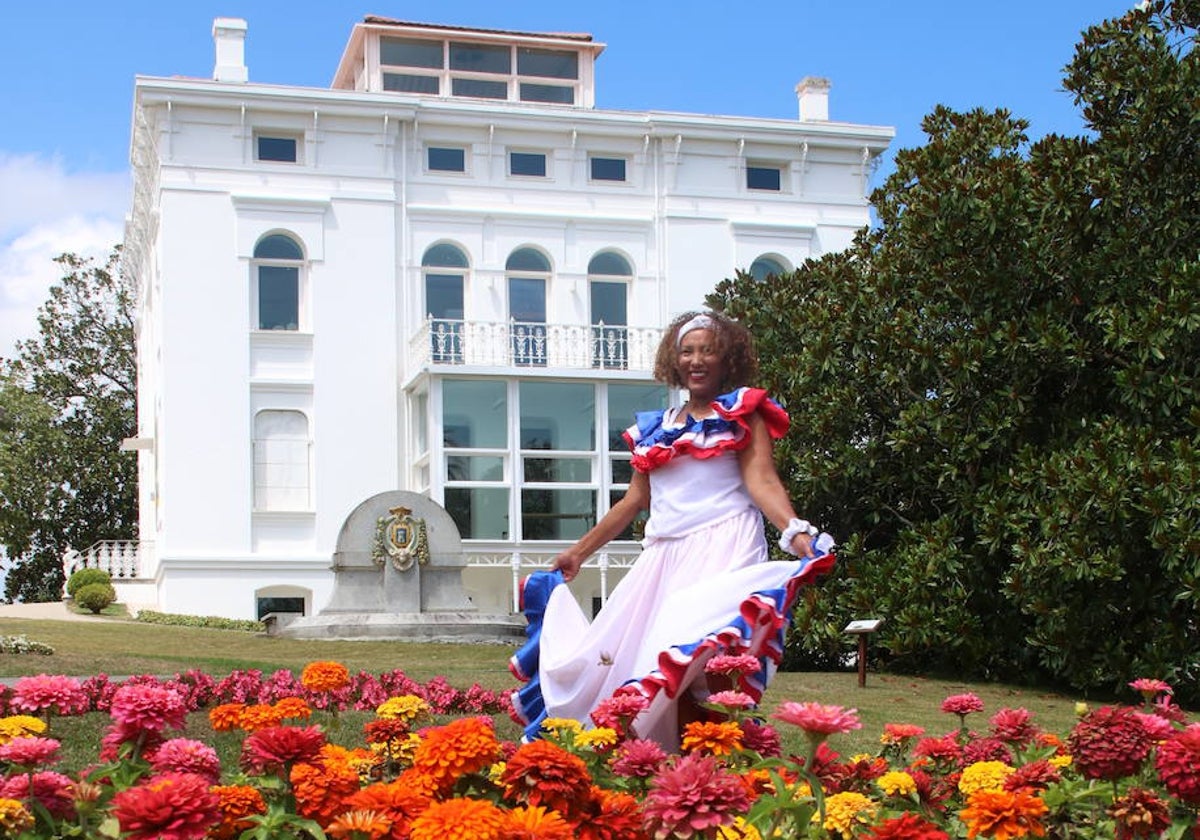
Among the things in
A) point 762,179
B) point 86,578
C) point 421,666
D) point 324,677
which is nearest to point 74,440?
point 86,578

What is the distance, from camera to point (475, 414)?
94.8 feet

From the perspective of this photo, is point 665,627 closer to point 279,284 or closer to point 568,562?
point 568,562

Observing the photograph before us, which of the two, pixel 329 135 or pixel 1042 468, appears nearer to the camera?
pixel 1042 468

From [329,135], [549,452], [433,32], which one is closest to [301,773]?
[549,452]

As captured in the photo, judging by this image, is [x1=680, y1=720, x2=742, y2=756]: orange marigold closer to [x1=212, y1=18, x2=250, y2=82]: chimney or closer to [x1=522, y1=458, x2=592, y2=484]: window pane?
[x1=522, y1=458, x2=592, y2=484]: window pane

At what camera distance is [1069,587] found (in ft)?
45.4

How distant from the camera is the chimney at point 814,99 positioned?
33.4m

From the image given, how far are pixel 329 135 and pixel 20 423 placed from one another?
507 inches

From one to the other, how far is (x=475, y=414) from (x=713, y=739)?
25.2m

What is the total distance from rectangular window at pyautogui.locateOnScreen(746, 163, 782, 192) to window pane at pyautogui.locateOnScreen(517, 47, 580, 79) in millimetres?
4230

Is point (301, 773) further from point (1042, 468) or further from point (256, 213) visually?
point (256, 213)

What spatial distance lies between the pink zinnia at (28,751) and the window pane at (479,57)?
30.2 metres

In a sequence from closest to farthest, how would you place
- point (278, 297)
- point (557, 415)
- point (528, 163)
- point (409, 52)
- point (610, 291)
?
point (557, 415) → point (278, 297) → point (528, 163) → point (610, 291) → point (409, 52)

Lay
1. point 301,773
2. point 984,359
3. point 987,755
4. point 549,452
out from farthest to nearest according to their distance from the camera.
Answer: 1. point 549,452
2. point 984,359
3. point 987,755
4. point 301,773
